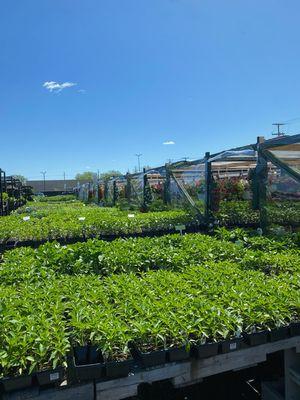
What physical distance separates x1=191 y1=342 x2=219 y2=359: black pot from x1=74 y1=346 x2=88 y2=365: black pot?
2.41 ft

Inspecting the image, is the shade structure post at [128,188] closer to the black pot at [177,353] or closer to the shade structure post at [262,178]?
the shade structure post at [262,178]

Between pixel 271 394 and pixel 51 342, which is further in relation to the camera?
pixel 271 394

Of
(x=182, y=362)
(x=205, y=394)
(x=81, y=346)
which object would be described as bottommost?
(x=205, y=394)

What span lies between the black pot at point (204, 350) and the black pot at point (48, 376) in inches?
35.8

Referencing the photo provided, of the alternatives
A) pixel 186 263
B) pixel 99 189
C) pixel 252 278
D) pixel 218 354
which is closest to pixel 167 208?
pixel 186 263

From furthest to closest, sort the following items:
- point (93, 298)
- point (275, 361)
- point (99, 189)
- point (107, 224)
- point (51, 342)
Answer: point (99, 189)
point (107, 224)
point (275, 361)
point (93, 298)
point (51, 342)

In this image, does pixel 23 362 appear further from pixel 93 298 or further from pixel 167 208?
pixel 167 208

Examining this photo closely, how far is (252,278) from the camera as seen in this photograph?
346 centimetres

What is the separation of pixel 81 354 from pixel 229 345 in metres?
1.04

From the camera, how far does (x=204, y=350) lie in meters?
2.38

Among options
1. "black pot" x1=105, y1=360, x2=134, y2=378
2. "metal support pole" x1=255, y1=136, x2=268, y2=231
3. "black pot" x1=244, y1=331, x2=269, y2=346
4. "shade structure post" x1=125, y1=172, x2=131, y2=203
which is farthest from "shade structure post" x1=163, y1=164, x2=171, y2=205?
"black pot" x1=105, y1=360, x2=134, y2=378

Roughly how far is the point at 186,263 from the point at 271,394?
5.64 ft

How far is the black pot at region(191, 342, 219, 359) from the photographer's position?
2.37 m

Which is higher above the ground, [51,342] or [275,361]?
[51,342]
